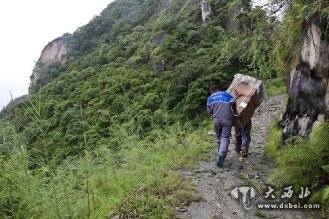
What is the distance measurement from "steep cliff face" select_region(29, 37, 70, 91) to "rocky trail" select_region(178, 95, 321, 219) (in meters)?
65.4

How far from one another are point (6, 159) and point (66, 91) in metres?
41.4

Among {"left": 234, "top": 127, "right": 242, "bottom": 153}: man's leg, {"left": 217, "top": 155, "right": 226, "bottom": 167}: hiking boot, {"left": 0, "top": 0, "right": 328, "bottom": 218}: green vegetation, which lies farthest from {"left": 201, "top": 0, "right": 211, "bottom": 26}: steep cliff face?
{"left": 217, "top": 155, "right": 226, "bottom": 167}: hiking boot

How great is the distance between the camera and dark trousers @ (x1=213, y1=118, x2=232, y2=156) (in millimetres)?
7141

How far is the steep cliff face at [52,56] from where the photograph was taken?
7188cm

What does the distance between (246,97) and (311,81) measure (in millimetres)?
1338

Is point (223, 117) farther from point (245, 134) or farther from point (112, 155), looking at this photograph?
point (112, 155)

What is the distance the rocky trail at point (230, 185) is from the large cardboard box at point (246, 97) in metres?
0.83

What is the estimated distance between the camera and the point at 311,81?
6.58 meters

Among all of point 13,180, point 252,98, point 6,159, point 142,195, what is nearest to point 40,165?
point 13,180

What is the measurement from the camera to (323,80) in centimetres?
621

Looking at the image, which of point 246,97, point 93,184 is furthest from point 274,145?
point 93,184

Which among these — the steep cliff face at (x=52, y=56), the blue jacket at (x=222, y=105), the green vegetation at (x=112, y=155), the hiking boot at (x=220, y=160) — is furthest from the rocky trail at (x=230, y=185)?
the steep cliff face at (x=52, y=56)

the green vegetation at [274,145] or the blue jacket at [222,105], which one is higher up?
the blue jacket at [222,105]

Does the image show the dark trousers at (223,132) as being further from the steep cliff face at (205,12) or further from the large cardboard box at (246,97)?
the steep cliff face at (205,12)
